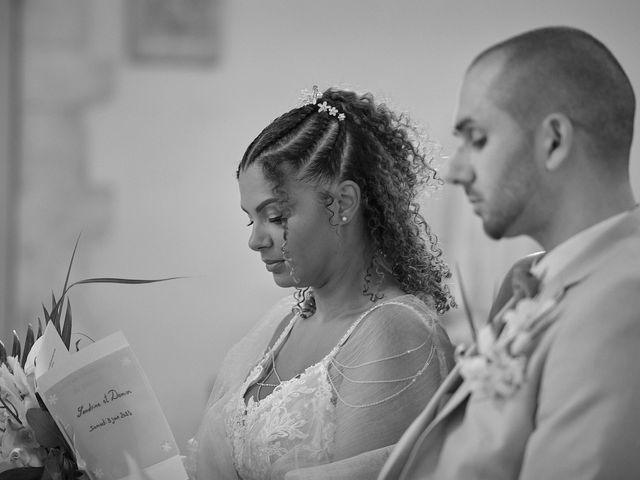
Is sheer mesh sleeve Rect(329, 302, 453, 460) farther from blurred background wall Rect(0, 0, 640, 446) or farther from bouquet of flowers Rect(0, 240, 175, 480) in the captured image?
blurred background wall Rect(0, 0, 640, 446)

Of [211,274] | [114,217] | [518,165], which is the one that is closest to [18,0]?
[114,217]

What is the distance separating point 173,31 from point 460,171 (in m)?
3.35

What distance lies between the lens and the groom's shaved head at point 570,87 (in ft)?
3.56

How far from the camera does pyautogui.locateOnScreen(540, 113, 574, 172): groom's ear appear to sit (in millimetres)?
1077

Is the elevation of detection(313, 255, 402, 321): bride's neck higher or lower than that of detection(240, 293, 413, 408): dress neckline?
higher

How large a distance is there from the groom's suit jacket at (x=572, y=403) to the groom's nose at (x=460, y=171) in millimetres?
164

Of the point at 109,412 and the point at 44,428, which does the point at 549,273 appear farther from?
the point at 44,428

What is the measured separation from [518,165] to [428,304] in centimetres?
76

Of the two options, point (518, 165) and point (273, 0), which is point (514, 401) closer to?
point (518, 165)

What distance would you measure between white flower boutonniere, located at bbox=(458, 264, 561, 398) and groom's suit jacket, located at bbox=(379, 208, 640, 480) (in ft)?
0.04

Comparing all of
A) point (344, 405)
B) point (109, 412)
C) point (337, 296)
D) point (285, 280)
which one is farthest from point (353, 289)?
point (109, 412)

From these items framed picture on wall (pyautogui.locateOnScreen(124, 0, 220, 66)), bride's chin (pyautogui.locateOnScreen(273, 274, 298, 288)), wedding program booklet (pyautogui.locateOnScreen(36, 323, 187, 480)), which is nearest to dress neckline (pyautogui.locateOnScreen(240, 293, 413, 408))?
bride's chin (pyautogui.locateOnScreen(273, 274, 298, 288))

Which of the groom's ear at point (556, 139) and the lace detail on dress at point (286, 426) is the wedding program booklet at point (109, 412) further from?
the groom's ear at point (556, 139)

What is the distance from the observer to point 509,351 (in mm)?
1090
